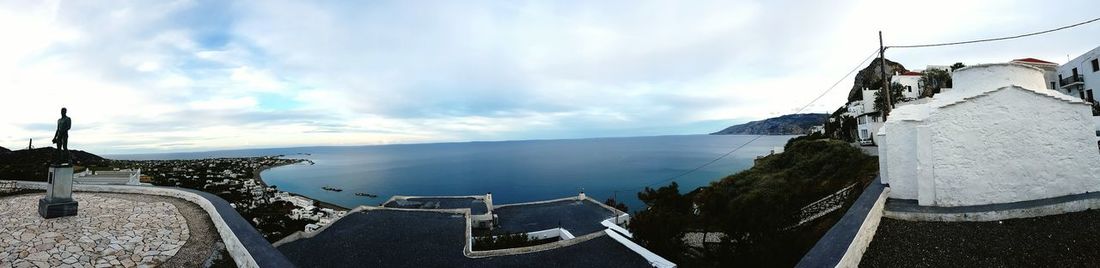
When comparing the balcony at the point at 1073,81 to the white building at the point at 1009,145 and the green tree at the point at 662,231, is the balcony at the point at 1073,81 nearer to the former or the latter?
the white building at the point at 1009,145

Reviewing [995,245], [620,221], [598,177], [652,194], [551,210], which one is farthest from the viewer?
[598,177]

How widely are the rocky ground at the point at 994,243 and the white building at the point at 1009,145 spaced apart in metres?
0.89

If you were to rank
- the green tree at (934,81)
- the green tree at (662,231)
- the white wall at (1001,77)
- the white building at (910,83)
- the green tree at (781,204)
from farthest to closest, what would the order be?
the white building at (910,83)
the green tree at (934,81)
the green tree at (662,231)
the green tree at (781,204)
the white wall at (1001,77)

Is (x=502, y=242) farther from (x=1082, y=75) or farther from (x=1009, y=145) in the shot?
(x=1082, y=75)

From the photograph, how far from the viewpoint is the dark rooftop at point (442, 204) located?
2277 centimetres

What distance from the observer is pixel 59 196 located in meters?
8.80

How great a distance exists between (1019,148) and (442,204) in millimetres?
22740

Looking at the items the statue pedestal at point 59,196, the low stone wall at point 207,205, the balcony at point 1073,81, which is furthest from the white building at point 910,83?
the statue pedestal at point 59,196

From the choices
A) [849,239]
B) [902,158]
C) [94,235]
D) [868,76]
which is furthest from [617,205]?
[868,76]

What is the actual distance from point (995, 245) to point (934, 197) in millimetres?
1983

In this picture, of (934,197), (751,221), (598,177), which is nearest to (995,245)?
(934,197)

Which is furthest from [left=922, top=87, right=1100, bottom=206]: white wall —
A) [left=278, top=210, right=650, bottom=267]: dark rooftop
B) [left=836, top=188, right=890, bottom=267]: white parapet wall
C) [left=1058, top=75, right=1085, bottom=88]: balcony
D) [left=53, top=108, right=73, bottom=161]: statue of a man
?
[left=1058, top=75, right=1085, bottom=88]: balcony

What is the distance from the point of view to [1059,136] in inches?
298

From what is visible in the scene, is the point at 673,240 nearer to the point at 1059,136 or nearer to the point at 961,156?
the point at 961,156
